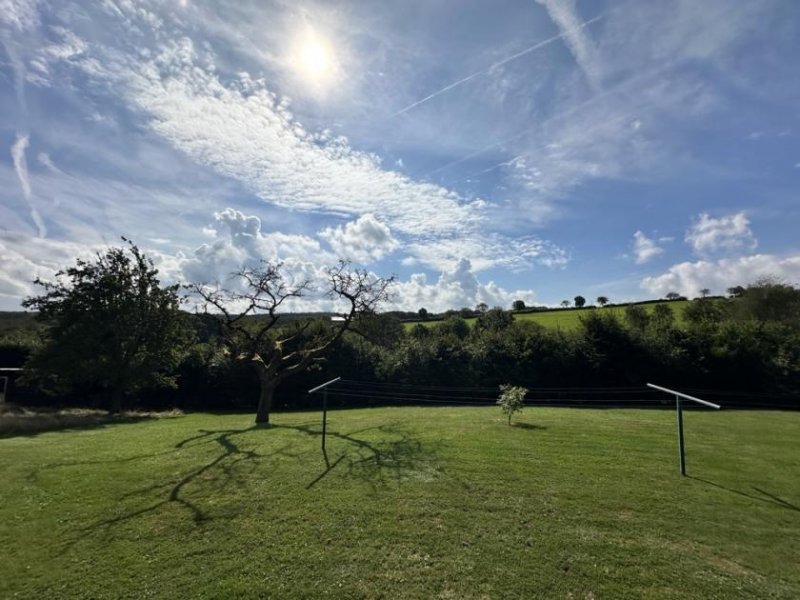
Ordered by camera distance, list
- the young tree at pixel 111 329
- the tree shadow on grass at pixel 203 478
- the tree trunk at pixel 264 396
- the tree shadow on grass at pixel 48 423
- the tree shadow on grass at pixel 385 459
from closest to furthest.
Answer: the tree shadow on grass at pixel 203 478
the tree shadow on grass at pixel 385 459
the tree shadow on grass at pixel 48 423
the tree trunk at pixel 264 396
the young tree at pixel 111 329

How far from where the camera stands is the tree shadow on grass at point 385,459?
8.64 m

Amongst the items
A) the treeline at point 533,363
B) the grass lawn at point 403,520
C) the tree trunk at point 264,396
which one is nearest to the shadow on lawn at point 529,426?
the grass lawn at point 403,520

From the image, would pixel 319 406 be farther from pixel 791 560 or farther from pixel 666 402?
pixel 791 560

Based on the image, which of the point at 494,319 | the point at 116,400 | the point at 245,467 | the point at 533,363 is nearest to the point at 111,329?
the point at 116,400

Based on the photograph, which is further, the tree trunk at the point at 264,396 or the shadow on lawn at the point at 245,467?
the tree trunk at the point at 264,396

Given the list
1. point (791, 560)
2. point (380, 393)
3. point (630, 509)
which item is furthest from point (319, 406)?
point (791, 560)

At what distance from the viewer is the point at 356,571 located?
5301mm

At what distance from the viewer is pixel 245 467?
9.39m

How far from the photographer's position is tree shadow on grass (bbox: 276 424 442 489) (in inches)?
340

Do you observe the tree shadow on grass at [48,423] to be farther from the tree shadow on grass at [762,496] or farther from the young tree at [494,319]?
the young tree at [494,319]

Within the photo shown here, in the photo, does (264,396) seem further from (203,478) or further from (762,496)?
(762,496)

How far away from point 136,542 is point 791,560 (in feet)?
30.6

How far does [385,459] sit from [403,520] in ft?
11.1

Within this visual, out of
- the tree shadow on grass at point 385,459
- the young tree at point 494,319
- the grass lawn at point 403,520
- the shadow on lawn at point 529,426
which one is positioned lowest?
the grass lawn at point 403,520
